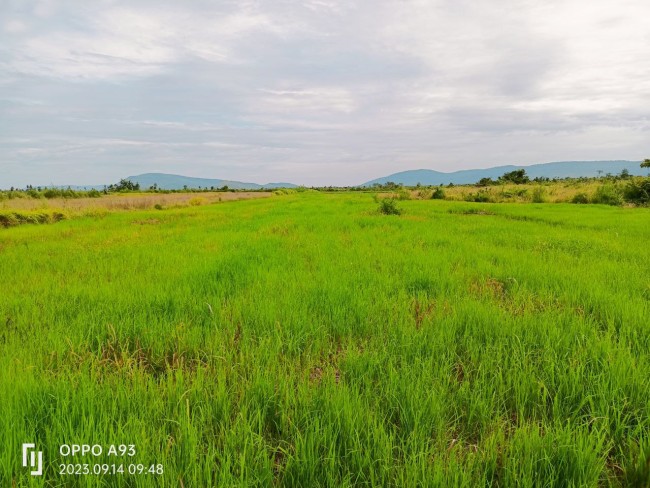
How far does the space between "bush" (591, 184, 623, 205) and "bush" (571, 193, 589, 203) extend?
0.44m

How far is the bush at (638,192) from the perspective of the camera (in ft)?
76.6

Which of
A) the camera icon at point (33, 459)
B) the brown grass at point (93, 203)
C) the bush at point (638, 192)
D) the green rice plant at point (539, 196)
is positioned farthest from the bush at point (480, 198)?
the camera icon at point (33, 459)

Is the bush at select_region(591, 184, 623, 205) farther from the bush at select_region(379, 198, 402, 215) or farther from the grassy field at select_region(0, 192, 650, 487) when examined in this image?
the grassy field at select_region(0, 192, 650, 487)

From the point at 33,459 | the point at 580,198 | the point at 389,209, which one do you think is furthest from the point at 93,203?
the point at 580,198

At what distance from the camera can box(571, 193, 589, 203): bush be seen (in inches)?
985

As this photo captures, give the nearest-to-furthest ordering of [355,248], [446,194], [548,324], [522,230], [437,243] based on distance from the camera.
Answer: [548,324] → [355,248] → [437,243] → [522,230] → [446,194]

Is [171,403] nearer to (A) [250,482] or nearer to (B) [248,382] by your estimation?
(B) [248,382]

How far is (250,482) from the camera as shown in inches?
52.6

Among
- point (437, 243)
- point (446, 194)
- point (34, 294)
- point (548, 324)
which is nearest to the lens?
point (548, 324)

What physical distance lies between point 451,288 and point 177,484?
362 cm

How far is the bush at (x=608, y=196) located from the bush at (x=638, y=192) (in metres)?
0.64

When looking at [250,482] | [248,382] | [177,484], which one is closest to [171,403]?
[248,382]

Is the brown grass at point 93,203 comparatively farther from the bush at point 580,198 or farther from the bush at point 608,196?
the bush at point 608,196

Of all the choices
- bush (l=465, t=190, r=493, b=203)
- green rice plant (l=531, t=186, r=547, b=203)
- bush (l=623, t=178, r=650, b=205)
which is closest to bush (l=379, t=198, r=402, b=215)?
bush (l=465, t=190, r=493, b=203)
